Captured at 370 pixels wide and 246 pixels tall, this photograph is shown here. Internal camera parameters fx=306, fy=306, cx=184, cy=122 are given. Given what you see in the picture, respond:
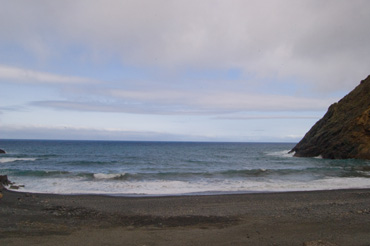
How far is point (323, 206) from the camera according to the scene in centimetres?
1214

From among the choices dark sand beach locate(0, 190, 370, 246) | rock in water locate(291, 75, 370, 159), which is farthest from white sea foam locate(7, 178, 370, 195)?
rock in water locate(291, 75, 370, 159)

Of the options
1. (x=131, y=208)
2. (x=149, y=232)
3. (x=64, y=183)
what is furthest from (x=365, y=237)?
(x=64, y=183)

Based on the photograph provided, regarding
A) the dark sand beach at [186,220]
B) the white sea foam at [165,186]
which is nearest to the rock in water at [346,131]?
the white sea foam at [165,186]

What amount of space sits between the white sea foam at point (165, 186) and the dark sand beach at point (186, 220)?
2.53 meters

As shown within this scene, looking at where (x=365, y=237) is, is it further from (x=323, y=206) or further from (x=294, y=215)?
(x=323, y=206)

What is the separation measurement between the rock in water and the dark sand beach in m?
25.0

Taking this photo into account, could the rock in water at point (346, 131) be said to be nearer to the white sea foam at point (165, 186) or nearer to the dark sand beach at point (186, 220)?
the white sea foam at point (165, 186)

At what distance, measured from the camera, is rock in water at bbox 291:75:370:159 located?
122 feet

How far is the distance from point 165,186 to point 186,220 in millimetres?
9768

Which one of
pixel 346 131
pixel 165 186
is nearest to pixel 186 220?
pixel 165 186

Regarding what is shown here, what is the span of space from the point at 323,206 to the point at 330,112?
123 feet

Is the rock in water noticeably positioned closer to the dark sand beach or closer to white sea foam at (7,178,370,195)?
white sea foam at (7,178,370,195)

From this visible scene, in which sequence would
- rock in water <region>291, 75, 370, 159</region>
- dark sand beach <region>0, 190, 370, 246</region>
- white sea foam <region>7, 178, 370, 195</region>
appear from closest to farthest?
1. dark sand beach <region>0, 190, 370, 246</region>
2. white sea foam <region>7, 178, 370, 195</region>
3. rock in water <region>291, 75, 370, 159</region>

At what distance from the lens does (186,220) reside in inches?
392
